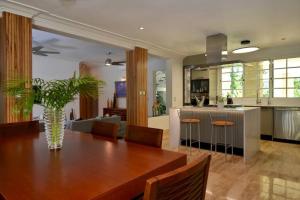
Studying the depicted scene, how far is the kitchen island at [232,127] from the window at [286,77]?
1.88 metres

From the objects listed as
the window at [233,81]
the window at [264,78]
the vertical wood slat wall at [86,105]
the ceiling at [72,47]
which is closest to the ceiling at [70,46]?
the ceiling at [72,47]

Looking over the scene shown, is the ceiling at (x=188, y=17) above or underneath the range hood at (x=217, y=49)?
above

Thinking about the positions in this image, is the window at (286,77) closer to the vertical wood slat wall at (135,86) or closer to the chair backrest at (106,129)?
the vertical wood slat wall at (135,86)

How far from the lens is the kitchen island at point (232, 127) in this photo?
369 centimetres

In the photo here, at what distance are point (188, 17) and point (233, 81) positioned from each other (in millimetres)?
3427

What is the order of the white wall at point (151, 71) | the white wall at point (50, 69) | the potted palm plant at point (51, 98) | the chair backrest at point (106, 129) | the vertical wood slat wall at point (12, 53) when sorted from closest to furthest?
the potted palm plant at point (51, 98)
the chair backrest at point (106, 129)
the vertical wood slat wall at point (12, 53)
the white wall at point (50, 69)
the white wall at point (151, 71)

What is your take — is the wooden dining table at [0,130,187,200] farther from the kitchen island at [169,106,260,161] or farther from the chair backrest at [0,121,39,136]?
the kitchen island at [169,106,260,161]

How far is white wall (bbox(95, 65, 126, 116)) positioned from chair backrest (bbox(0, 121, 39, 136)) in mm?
6192

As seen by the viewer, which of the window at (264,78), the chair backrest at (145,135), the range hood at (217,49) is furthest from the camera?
the window at (264,78)

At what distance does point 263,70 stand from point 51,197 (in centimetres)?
630

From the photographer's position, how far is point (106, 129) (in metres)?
2.00

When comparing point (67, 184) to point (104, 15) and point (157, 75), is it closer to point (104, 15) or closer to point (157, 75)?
point (104, 15)

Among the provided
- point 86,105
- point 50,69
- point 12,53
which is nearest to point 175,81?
point 86,105

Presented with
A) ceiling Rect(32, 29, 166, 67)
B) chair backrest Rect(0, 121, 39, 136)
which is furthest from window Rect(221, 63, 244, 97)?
chair backrest Rect(0, 121, 39, 136)
